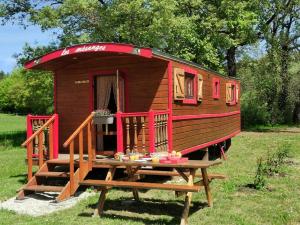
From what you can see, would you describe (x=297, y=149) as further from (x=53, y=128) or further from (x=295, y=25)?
(x=295, y=25)

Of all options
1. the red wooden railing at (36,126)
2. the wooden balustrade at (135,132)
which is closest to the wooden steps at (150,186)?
the wooden balustrade at (135,132)

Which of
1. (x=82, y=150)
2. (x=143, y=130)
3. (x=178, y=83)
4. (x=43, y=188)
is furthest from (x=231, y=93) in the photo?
(x=43, y=188)

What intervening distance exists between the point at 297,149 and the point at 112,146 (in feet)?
30.7

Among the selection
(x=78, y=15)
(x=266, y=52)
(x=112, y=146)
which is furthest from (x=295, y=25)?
(x=112, y=146)

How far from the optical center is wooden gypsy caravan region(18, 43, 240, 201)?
390 inches

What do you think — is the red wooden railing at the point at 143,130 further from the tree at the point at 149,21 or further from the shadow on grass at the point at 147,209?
the tree at the point at 149,21

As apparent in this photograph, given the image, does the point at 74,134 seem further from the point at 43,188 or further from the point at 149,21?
the point at 149,21

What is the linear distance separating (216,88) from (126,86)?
508cm

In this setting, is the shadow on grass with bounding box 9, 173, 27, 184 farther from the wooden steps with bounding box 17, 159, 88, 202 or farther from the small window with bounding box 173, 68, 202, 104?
the small window with bounding box 173, 68, 202, 104

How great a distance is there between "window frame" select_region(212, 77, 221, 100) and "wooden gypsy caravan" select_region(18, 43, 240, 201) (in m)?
1.76

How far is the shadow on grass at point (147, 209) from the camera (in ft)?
24.9

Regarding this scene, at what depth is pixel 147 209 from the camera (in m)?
8.32

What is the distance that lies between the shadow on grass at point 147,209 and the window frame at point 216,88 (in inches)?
265

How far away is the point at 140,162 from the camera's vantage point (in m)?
7.94
